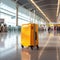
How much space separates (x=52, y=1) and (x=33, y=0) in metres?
4.50

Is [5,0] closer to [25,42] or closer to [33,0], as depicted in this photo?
[33,0]

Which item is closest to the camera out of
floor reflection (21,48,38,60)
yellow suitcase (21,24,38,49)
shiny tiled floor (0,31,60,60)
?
floor reflection (21,48,38,60)

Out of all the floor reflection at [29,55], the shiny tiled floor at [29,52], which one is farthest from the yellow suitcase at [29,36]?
the floor reflection at [29,55]

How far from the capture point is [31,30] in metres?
9.08

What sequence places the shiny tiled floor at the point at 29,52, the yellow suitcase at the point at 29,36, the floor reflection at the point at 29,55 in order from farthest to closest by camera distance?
the yellow suitcase at the point at 29,36, the shiny tiled floor at the point at 29,52, the floor reflection at the point at 29,55

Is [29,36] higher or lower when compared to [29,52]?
higher

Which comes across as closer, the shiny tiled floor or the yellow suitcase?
the shiny tiled floor

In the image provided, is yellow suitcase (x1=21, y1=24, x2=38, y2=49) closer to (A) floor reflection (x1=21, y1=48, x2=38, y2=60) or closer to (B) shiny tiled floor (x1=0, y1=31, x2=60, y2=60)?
(B) shiny tiled floor (x1=0, y1=31, x2=60, y2=60)

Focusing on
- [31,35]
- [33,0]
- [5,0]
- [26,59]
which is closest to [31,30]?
[31,35]

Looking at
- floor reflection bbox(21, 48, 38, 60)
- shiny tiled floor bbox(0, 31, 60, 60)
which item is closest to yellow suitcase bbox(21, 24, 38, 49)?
shiny tiled floor bbox(0, 31, 60, 60)

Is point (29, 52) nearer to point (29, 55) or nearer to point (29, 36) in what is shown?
point (29, 55)

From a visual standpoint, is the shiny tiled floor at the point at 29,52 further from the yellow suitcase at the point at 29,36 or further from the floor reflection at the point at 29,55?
the yellow suitcase at the point at 29,36

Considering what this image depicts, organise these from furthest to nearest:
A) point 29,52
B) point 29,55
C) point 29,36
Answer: point 29,36
point 29,52
point 29,55

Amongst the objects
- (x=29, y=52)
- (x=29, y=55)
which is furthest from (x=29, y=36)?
(x=29, y=55)
